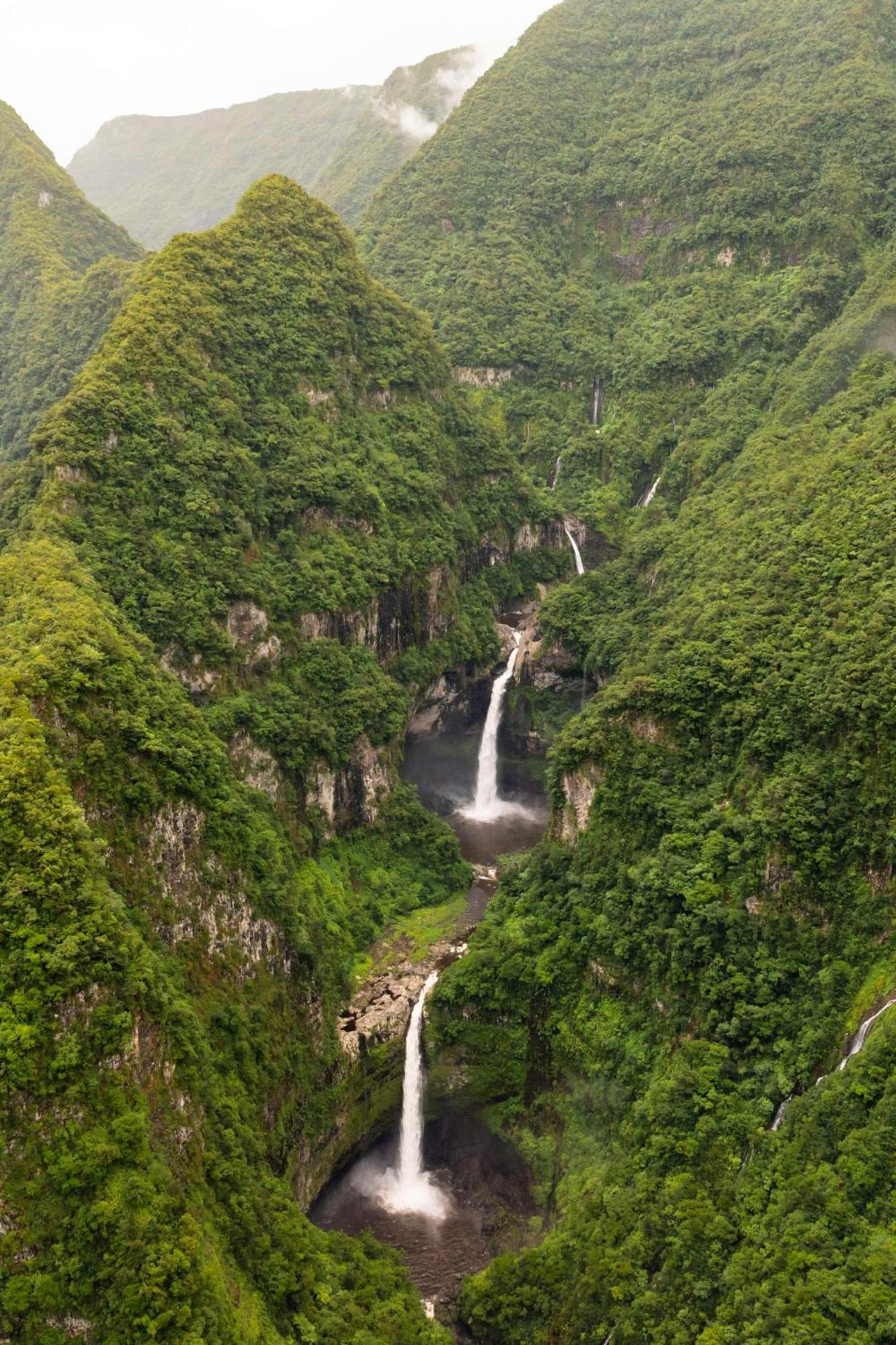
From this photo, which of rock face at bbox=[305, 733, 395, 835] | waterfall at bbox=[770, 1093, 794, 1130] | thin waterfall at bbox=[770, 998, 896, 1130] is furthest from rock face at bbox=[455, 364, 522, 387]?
waterfall at bbox=[770, 1093, 794, 1130]

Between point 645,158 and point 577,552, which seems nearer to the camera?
point 577,552

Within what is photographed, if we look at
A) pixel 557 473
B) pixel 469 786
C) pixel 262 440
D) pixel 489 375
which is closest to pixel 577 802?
pixel 469 786

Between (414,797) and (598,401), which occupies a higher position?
(598,401)

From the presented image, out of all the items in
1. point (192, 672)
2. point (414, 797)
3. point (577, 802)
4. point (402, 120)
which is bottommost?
point (414, 797)

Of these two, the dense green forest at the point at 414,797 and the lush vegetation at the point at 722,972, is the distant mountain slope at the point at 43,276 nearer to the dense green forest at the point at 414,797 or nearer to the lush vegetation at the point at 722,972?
the dense green forest at the point at 414,797

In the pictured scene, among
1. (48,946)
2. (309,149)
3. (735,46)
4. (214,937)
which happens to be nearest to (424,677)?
(214,937)

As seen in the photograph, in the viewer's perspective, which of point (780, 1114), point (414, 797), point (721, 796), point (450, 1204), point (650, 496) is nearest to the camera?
point (780, 1114)

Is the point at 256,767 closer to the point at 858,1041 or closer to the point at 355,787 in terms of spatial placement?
the point at 355,787
